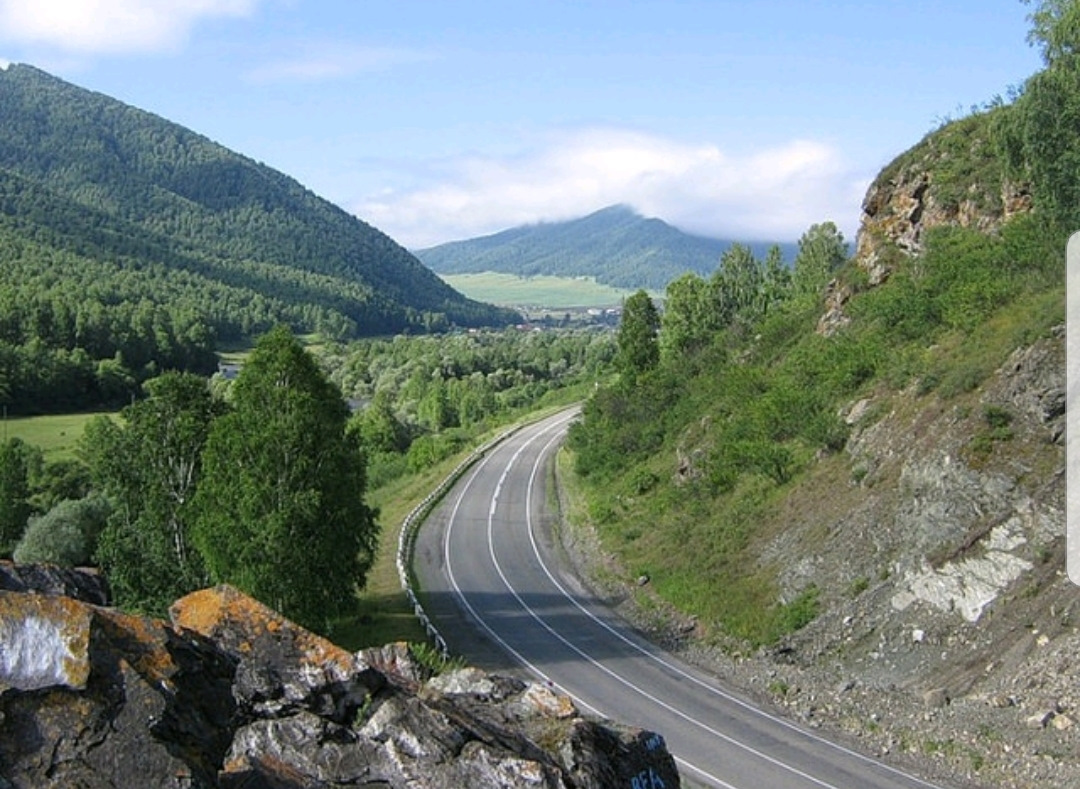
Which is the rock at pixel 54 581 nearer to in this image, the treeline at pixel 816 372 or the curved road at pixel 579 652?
the curved road at pixel 579 652

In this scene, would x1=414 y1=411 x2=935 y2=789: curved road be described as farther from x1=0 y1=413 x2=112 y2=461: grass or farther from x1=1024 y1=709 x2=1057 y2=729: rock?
x1=0 y1=413 x2=112 y2=461: grass

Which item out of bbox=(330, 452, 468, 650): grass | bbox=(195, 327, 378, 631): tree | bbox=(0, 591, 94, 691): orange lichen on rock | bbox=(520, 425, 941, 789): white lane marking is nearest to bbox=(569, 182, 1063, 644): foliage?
bbox=(520, 425, 941, 789): white lane marking

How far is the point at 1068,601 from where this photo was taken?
21.6 m

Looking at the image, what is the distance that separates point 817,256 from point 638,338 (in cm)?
1376

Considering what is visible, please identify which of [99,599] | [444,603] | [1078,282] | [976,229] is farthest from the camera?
[976,229]

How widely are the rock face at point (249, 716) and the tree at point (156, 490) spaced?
860 inches

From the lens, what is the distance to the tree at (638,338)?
61875 mm

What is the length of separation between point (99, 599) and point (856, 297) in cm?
3744

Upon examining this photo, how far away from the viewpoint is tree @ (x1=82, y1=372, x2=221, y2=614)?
2898 cm

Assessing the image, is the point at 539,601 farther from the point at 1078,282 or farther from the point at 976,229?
the point at 1078,282

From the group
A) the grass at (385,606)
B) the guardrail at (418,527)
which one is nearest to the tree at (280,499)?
the grass at (385,606)

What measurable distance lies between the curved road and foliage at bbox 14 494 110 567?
12412 mm

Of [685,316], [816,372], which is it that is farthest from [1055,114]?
[685,316]

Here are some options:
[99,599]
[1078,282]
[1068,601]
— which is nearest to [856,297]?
[1068,601]
